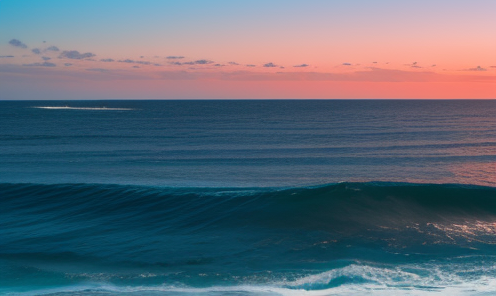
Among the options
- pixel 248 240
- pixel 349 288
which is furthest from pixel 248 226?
pixel 349 288

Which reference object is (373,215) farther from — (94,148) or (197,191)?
(94,148)

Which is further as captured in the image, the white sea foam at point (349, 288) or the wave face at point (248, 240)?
the wave face at point (248, 240)

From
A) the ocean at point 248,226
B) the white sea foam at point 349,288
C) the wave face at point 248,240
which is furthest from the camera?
the ocean at point 248,226

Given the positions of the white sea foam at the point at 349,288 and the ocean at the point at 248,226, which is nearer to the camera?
the white sea foam at the point at 349,288

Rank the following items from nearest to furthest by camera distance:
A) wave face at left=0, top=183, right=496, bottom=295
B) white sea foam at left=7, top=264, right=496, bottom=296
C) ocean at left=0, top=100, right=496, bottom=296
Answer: white sea foam at left=7, top=264, right=496, bottom=296
wave face at left=0, top=183, right=496, bottom=295
ocean at left=0, top=100, right=496, bottom=296

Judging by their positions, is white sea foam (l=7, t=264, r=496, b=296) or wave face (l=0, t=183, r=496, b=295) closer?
white sea foam (l=7, t=264, r=496, b=296)

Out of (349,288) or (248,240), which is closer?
(349,288)

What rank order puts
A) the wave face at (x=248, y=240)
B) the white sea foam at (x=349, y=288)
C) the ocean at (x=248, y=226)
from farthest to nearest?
the ocean at (x=248, y=226) → the wave face at (x=248, y=240) → the white sea foam at (x=349, y=288)

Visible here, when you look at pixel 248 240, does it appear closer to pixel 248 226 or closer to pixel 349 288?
pixel 248 226
